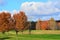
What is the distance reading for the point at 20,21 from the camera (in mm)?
83188

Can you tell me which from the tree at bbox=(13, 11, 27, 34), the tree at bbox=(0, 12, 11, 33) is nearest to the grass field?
the tree at bbox=(0, 12, 11, 33)

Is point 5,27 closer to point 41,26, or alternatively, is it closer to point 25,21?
point 25,21

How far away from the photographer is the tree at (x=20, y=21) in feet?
269

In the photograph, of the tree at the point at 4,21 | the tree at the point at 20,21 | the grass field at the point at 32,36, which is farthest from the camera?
the tree at the point at 20,21

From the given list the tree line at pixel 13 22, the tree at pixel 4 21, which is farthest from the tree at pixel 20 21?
the tree at pixel 4 21

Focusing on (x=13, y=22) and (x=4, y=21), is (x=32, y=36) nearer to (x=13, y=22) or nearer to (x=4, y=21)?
(x=4, y=21)

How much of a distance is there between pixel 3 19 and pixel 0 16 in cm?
377

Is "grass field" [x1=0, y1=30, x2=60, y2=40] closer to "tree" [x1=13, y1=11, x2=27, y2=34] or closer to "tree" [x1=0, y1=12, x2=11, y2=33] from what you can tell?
"tree" [x1=0, y1=12, x2=11, y2=33]

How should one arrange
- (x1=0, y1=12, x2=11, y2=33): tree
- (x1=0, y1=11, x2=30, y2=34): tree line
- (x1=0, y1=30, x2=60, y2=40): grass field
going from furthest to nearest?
1. (x1=0, y1=11, x2=30, y2=34): tree line
2. (x1=0, y1=12, x2=11, y2=33): tree
3. (x1=0, y1=30, x2=60, y2=40): grass field

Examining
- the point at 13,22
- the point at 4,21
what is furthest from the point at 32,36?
the point at 13,22

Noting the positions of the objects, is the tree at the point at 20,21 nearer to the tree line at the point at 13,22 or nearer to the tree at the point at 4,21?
the tree line at the point at 13,22

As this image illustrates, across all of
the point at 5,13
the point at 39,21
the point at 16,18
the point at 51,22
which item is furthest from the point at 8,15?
the point at 39,21

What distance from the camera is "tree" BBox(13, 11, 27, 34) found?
8193 centimetres

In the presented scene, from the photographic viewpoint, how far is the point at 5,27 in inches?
2958
